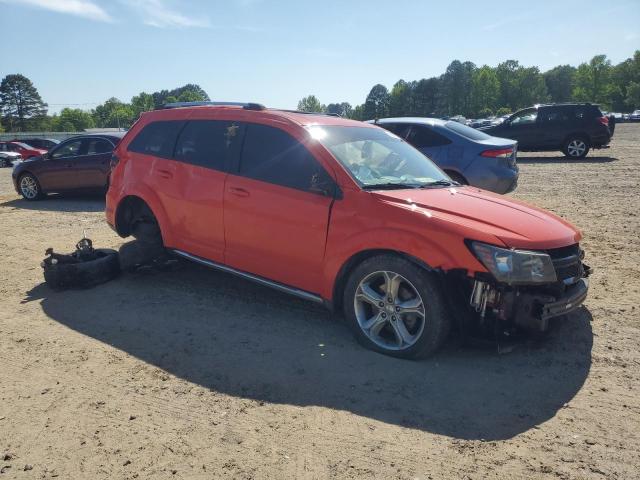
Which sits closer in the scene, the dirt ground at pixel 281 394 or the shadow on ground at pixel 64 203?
the dirt ground at pixel 281 394

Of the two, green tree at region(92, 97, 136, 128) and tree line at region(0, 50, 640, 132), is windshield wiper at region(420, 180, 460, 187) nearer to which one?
tree line at region(0, 50, 640, 132)

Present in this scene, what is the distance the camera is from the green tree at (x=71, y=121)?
11094 centimetres

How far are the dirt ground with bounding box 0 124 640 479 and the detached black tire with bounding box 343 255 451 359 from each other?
6.1 inches

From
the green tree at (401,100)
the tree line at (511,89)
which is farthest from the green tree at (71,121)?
the green tree at (401,100)

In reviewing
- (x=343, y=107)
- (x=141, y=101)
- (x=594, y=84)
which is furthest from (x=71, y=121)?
(x=594, y=84)

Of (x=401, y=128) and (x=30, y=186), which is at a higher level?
(x=401, y=128)

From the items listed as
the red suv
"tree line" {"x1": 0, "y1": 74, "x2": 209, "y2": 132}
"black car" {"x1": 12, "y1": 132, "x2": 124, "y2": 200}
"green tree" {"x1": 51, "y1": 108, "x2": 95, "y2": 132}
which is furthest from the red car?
"green tree" {"x1": 51, "y1": 108, "x2": 95, "y2": 132}

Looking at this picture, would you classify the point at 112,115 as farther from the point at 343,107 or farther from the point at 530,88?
the point at 530,88

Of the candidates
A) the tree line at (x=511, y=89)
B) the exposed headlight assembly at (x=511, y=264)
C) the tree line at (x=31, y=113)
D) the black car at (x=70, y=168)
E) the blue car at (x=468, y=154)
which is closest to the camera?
the exposed headlight assembly at (x=511, y=264)

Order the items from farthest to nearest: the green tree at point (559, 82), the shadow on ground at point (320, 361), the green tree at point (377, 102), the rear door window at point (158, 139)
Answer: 1. the green tree at point (377, 102)
2. the green tree at point (559, 82)
3. the rear door window at point (158, 139)
4. the shadow on ground at point (320, 361)

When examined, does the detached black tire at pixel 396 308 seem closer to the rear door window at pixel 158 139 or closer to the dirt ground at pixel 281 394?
the dirt ground at pixel 281 394

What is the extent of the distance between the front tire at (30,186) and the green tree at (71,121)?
10992 cm

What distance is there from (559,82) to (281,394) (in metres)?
135

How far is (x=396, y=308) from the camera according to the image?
379 cm
